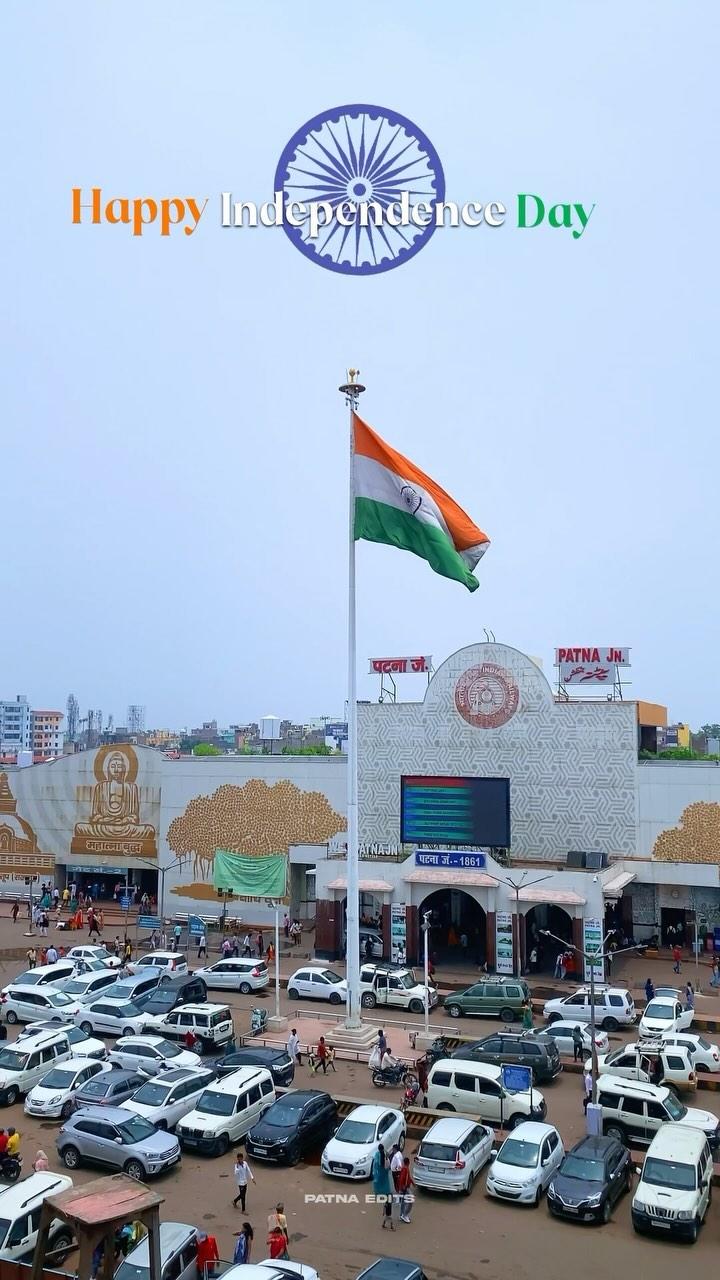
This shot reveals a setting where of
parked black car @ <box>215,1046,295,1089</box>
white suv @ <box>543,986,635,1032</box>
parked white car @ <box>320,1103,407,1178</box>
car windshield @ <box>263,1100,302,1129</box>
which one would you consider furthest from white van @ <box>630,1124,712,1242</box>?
white suv @ <box>543,986,635,1032</box>

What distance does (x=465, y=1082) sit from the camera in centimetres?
2589

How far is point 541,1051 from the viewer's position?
28984 mm

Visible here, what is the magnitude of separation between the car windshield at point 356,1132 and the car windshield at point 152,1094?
14.9 feet

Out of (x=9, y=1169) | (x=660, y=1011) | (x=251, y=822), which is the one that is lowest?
(x=9, y=1169)

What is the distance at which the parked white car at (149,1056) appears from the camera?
94.2 ft

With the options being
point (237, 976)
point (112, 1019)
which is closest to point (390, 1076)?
point (112, 1019)

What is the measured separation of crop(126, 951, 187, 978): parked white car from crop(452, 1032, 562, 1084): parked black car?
570 inches

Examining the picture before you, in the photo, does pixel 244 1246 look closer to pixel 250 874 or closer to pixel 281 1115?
pixel 281 1115

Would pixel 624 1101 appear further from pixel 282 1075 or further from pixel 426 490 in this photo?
pixel 426 490

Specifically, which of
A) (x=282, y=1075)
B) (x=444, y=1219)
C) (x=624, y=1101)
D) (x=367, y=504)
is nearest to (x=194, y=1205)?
(x=444, y=1219)

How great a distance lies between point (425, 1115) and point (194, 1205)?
6279 millimetres

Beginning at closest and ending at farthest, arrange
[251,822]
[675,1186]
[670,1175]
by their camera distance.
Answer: [675,1186] < [670,1175] < [251,822]

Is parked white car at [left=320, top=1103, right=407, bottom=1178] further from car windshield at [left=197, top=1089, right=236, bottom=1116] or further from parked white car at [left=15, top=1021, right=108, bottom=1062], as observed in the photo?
parked white car at [left=15, top=1021, right=108, bottom=1062]

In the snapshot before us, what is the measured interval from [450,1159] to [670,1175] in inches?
169
